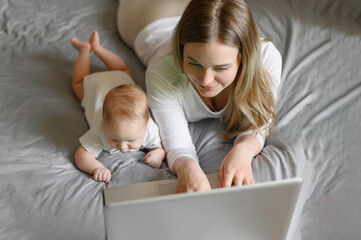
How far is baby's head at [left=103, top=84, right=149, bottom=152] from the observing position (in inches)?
45.4

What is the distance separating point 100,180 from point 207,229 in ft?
1.52

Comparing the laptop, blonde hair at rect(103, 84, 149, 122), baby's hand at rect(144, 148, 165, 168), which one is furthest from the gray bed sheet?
the laptop

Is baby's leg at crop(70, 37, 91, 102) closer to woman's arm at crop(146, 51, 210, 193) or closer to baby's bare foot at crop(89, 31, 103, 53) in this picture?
baby's bare foot at crop(89, 31, 103, 53)

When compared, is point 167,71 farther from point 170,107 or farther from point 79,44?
point 79,44

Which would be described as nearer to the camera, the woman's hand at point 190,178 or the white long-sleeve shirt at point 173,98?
the woman's hand at point 190,178

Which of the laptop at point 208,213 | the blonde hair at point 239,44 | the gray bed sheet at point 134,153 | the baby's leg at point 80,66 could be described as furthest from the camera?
the baby's leg at point 80,66

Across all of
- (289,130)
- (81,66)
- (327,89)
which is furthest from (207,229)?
(81,66)

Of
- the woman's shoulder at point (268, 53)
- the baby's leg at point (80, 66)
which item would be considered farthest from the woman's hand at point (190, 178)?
the baby's leg at point (80, 66)

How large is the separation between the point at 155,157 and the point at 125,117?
0.18 m

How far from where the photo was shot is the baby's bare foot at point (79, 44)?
1562 mm

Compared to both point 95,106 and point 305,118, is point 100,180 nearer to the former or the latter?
point 95,106

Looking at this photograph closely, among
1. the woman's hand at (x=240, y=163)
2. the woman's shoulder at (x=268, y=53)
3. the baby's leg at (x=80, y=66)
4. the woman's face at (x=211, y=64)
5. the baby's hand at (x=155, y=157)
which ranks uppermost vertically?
the woman's face at (x=211, y=64)

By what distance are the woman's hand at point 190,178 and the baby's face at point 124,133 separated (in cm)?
16

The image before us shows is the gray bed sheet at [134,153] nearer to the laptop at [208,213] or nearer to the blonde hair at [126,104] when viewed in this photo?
the blonde hair at [126,104]
